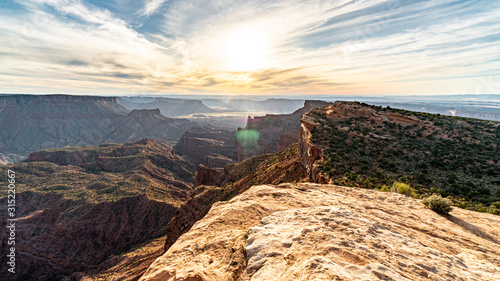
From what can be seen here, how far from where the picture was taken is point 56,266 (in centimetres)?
4250

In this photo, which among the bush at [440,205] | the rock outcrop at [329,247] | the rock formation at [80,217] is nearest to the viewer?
the rock outcrop at [329,247]

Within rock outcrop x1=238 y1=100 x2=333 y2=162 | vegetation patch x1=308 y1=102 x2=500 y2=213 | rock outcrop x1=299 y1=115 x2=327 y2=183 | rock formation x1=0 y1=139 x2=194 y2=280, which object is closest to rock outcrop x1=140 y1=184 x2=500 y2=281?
vegetation patch x1=308 y1=102 x2=500 y2=213

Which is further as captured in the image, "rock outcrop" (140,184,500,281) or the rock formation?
the rock formation

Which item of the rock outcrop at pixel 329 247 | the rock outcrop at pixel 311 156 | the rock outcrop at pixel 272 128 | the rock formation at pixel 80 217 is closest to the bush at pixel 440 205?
the rock outcrop at pixel 329 247

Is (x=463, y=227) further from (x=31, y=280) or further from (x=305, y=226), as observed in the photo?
(x=31, y=280)

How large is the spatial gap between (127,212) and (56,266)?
53.0ft

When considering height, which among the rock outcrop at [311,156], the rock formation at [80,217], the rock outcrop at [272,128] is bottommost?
the rock formation at [80,217]

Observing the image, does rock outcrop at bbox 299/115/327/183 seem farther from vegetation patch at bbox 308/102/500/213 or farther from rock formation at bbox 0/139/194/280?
rock formation at bbox 0/139/194/280

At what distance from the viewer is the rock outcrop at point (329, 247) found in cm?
451

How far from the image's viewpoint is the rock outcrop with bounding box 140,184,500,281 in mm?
4512

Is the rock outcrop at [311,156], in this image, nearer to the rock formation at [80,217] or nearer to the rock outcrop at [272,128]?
the rock formation at [80,217]

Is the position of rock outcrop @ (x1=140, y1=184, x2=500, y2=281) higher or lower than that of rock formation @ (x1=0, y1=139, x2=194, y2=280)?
higher

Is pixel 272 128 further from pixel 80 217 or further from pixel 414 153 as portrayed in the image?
pixel 414 153

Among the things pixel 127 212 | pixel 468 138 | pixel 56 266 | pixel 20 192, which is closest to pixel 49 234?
pixel 56 266
